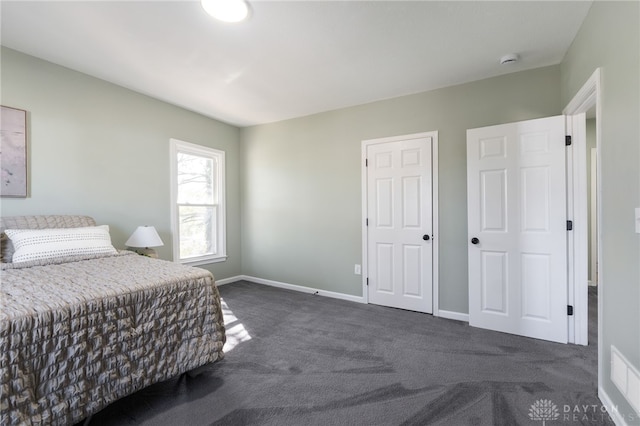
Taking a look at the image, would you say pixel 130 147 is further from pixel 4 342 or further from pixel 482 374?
pixel 482 374

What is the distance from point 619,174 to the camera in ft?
4.88

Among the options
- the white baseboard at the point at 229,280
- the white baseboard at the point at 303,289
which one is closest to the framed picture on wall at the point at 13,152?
the white baseboard at the point at 229,280

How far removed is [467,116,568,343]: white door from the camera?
2.44m

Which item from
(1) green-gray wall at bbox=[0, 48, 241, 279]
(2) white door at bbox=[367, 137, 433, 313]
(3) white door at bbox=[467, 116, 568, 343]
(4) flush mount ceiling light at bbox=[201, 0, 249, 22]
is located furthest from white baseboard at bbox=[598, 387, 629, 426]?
(1) green-gray wall at bbox=[0, 48, 241, 279]

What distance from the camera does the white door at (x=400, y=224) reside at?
124 inches

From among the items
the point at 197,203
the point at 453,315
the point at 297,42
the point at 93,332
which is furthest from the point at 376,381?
the point at 197,203

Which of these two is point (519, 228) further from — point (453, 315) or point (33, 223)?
point (33, 223)

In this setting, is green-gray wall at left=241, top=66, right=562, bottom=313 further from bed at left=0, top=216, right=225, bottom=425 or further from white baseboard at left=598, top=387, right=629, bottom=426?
bed at left=0, top=216, right=225, bottom=425

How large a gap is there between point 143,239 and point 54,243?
76 centimetres

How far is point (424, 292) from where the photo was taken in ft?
10.4

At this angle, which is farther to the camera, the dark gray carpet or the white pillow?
the white pillow

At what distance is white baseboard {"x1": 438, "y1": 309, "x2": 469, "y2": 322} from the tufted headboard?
3719 millimetres

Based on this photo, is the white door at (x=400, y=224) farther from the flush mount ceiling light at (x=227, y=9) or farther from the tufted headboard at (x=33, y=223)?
the tufted headboard at (x=33, y=223)

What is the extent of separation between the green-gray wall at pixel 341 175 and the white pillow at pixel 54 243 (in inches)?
87.8
